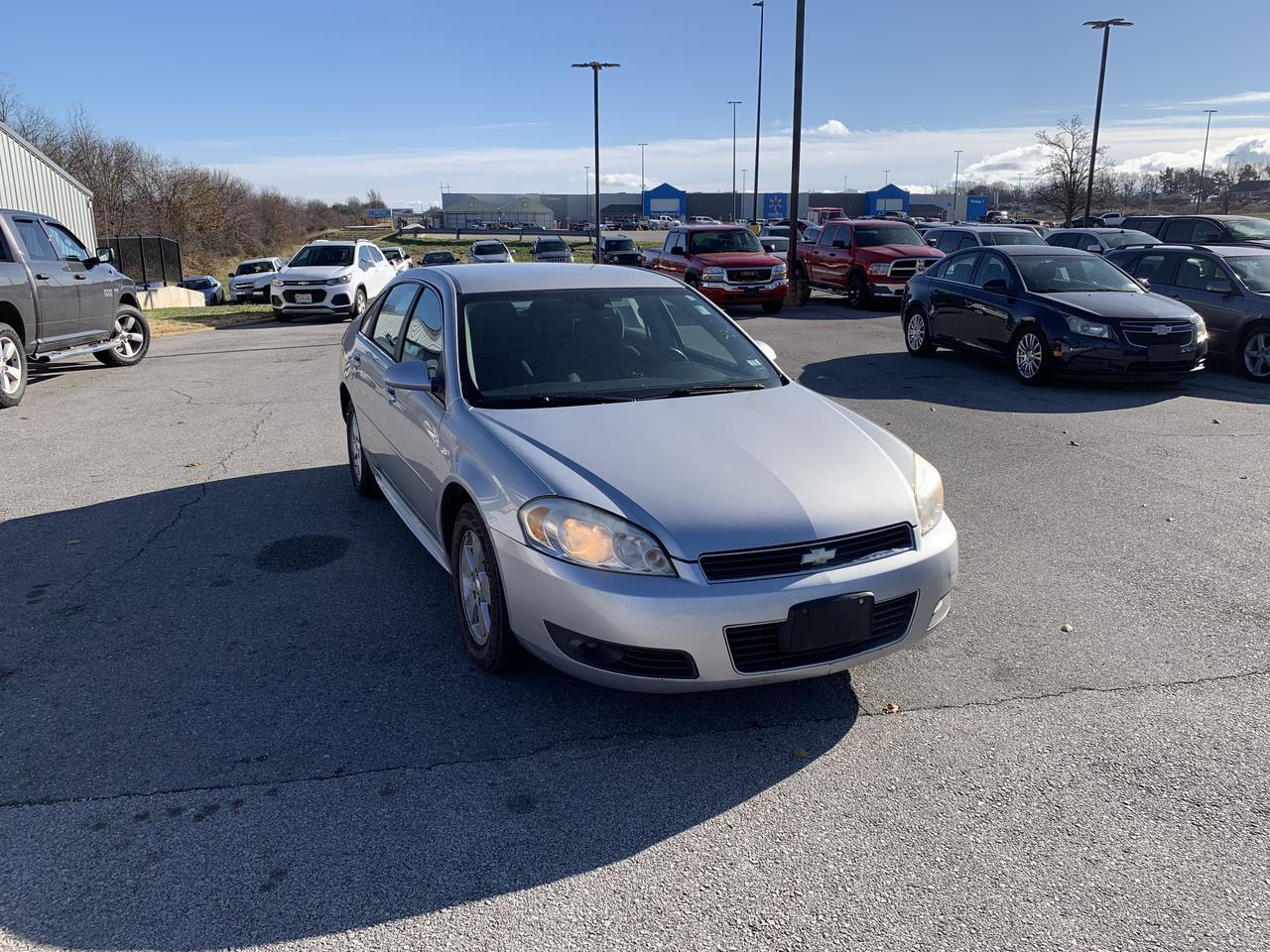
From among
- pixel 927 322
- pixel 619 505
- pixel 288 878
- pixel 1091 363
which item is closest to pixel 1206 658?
pixel 619 505

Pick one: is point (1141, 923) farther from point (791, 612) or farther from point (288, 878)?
point (288, 878)

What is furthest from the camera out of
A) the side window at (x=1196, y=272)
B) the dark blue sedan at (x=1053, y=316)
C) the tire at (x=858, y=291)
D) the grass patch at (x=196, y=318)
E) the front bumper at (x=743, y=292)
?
the tire at (x=858, y=291)

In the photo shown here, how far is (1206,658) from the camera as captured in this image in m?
4.34

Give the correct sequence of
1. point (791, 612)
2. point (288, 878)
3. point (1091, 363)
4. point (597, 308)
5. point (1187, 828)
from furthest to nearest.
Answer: point (1091, 363), point (597, 308), point (791, 612), point (1187, 828), point (288, 878)

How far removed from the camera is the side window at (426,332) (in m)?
4.86

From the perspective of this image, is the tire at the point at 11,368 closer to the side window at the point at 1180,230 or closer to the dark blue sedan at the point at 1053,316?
the dark blue sedan at the point at 1053,316

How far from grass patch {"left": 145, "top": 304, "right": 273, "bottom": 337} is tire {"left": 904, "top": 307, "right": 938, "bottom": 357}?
46.6 feet

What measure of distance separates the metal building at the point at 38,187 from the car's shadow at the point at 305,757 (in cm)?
2020

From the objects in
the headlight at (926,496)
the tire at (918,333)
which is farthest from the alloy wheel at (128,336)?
the headlight at (926,496)

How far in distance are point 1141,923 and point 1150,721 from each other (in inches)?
51.4

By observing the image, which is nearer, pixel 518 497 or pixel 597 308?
pixel 518 497

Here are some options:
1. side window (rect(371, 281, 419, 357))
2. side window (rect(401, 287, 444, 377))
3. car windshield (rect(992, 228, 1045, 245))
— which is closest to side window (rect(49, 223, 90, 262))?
side window (rect(371, 281, 419, 357))

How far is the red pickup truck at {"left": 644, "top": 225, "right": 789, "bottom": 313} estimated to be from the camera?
19906mm

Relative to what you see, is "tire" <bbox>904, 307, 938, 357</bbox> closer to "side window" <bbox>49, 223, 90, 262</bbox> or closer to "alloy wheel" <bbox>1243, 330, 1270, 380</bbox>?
"alloy wheel" <bbox>1243, 330, 1270, 380</bbox>
